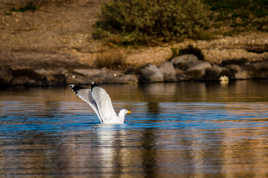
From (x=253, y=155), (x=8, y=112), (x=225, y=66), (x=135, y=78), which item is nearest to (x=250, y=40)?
(x=225, y=66)

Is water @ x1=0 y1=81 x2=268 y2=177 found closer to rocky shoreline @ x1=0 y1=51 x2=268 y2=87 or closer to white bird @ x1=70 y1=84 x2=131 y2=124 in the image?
white bird @ x1=70 y1=84 x2=131 y2=124

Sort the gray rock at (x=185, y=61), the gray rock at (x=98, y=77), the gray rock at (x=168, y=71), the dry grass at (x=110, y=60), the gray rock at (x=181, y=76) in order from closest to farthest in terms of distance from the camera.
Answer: the gray rock at (x=98, y=77), the gray rock at (x=168, y=71), the gray rock at (x=181, y=76), the gray rock at (x=185, y=61), the dry grass at (x=110, y=60)

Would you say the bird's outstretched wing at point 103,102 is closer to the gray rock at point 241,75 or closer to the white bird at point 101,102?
the white bird at point 101,102

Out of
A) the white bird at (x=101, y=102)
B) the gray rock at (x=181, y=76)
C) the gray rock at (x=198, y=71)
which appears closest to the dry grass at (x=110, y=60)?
the gray rock at (x=181, y=76)

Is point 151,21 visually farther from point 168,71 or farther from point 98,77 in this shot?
point 98,77

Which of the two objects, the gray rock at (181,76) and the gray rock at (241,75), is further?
the gray rock at (241,75)

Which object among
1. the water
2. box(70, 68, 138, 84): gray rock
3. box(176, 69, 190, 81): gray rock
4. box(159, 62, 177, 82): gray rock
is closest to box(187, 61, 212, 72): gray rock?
box(176, 69, 190, 81): gray rock

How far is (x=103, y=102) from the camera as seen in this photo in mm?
15094

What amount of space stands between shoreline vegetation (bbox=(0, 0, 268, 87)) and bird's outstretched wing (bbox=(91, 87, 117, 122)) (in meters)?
18.2

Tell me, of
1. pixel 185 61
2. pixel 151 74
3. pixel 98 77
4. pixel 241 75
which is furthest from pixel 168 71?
pixel 241 75

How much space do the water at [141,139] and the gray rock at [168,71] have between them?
37.4 ft

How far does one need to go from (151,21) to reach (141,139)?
1106 inches

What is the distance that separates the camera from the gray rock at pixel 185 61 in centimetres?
3656

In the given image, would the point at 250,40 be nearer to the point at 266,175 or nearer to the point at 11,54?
the point at 11,54
